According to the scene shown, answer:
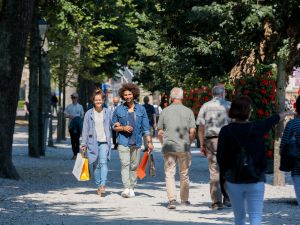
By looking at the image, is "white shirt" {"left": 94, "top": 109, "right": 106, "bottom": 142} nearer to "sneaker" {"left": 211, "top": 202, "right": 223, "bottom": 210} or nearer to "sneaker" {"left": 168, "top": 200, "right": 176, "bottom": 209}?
"sneaker" {"left": 168, "top": 200, "right": 176, "bottom": 209}

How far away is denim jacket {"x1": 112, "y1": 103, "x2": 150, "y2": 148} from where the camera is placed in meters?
17.1

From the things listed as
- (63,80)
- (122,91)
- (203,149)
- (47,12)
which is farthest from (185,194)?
(63,80)

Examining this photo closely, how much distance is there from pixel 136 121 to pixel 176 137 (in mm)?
2148

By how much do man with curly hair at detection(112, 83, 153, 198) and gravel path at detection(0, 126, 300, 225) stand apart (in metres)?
0.42

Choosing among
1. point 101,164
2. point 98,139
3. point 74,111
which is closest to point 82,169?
point 101,164

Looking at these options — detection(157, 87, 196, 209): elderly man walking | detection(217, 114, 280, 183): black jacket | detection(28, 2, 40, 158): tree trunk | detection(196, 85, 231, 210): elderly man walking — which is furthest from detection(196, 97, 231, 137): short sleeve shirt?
detection(28, 2, 40, 158): tree trunk

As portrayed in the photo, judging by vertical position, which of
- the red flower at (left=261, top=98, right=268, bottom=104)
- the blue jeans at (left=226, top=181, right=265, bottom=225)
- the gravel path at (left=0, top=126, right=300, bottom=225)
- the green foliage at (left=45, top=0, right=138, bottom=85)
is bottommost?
the gravel path at (left=0, top=126, right=300, bottom=225)

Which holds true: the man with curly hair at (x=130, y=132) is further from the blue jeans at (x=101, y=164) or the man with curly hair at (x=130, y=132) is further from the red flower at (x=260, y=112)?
the red flower at (x=260, y=112)

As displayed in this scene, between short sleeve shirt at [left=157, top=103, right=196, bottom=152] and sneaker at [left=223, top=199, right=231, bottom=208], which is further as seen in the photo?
sneaker at [left=223, top=199, right=231, bottom=208]

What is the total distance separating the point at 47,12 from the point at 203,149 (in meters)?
17.2

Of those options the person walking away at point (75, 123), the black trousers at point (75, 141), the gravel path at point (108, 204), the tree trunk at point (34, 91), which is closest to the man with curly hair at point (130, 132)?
the gravel path at point (108, 204)

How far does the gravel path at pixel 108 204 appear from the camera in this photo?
42.9ft

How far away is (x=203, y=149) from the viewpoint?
14992 mm

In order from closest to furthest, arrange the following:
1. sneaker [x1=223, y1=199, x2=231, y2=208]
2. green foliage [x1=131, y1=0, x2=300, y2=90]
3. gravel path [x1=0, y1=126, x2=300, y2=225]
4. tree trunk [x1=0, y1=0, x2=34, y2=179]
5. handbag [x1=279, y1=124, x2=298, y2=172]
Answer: handbag [x1=279, y1=124, x2=298, y2=172] < gravel path [x1=0, y1=126, x2=300, y2=225] < sneaker [x1=223, y1=199, x2=231, y2=208] < green foliage [x1=131, y1=0, x2=300, y2=90] < tree trunk [x1=0, y1=0, x2=34, y2=179]
